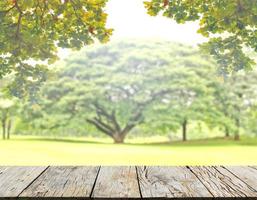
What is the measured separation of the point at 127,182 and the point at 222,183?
33 cm

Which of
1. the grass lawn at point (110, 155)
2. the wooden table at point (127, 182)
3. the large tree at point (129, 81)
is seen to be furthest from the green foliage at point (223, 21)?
the large tree at point (129, 81)

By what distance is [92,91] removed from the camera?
1150 centimetres

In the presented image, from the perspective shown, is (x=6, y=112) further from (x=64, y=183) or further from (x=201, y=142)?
(x=64, y=183)

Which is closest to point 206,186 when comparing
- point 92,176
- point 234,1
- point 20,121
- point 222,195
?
point 222,195

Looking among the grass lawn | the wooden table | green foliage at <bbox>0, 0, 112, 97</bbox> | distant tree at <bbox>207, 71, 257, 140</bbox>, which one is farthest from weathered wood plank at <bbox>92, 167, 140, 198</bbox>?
distant tree at <bbox>207, 71, 257, 140</bbox>

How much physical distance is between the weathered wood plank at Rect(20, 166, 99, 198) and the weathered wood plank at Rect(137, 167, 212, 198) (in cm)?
18

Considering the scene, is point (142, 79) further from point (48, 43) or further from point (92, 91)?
point (48, 43)

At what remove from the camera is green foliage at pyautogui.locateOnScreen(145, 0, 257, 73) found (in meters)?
3.21

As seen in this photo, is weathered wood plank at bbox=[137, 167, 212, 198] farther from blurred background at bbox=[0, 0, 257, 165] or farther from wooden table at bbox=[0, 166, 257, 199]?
blurred background at bbox=[0, 0, 257, 165]

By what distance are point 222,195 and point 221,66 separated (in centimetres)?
221

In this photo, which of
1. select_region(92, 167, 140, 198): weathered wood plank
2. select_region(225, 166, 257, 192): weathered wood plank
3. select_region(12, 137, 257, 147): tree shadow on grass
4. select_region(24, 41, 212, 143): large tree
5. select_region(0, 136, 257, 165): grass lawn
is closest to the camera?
select_region(92, 167, 140, 198): weathered wood plank

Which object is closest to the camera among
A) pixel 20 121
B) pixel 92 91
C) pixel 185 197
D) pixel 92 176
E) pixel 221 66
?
pixel 185 197

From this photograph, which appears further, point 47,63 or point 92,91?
point 92,91

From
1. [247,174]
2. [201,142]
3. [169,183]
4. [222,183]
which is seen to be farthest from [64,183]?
[201,142]
